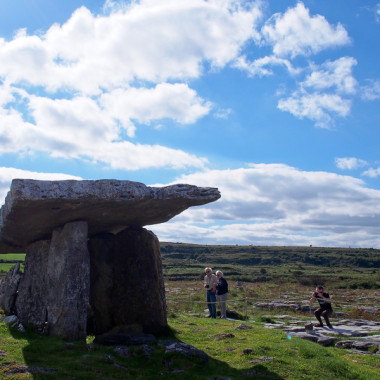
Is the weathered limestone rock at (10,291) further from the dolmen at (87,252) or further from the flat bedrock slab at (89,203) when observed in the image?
the flat bedrock slab at (89,203)

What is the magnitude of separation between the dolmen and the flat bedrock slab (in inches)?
0.8

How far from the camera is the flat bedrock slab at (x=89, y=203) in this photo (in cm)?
934

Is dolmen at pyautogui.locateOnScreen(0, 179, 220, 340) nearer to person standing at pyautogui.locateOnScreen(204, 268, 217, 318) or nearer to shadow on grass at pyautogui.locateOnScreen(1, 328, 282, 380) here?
shadow on grass at pyautogui.locateOnScreen(1, 328, 282, 380)

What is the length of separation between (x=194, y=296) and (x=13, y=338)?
1474 centimetres

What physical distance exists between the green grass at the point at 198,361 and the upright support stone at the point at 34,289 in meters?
0.82

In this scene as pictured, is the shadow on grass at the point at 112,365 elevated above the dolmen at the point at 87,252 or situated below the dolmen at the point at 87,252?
below

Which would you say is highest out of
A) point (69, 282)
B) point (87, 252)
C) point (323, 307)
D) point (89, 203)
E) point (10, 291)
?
point (89, 203)

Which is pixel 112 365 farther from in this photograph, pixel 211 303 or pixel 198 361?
pixel 211 303

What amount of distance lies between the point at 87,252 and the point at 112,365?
3761 mm

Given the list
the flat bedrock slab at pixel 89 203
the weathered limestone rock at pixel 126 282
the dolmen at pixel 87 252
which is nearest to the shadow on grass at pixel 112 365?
the dolmen at pixel 87 252

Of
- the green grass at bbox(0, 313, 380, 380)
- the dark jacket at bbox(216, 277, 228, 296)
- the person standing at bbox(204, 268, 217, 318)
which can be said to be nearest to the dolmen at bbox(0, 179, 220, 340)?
the green grass at bbox(0, 313, 380, 380)

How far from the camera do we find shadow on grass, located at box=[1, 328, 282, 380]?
285 inches

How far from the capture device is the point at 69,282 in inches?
409

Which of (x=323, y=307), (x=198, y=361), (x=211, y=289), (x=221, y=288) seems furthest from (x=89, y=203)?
(x=323, y=307)
